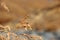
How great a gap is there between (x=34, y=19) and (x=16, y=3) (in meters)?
0.26

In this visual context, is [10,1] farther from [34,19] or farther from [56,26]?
[56,26]

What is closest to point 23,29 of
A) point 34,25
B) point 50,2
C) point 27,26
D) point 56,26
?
point 27,26

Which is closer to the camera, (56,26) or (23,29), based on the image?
(23,29)

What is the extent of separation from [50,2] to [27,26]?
69 cm

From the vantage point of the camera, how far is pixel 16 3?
5.97 ft

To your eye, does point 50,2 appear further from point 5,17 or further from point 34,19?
point 5,17

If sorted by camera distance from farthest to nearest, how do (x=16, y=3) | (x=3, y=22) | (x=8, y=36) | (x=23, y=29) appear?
(x=16, y=3) → (x=3, y=22) → (x=23, y=29) → (x=8, y=36)

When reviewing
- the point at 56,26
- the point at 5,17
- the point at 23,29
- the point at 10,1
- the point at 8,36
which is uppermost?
the point at 10,1

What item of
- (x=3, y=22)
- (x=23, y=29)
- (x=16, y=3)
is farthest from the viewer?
(x=16, y=3)

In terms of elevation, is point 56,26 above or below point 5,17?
below

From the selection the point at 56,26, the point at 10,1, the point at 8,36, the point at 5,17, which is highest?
the point at 10,1

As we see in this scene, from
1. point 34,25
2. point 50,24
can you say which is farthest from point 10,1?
point 50,24

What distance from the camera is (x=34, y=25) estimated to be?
1716mm

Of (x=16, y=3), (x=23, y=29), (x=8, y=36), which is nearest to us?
(x=8, y=36)
